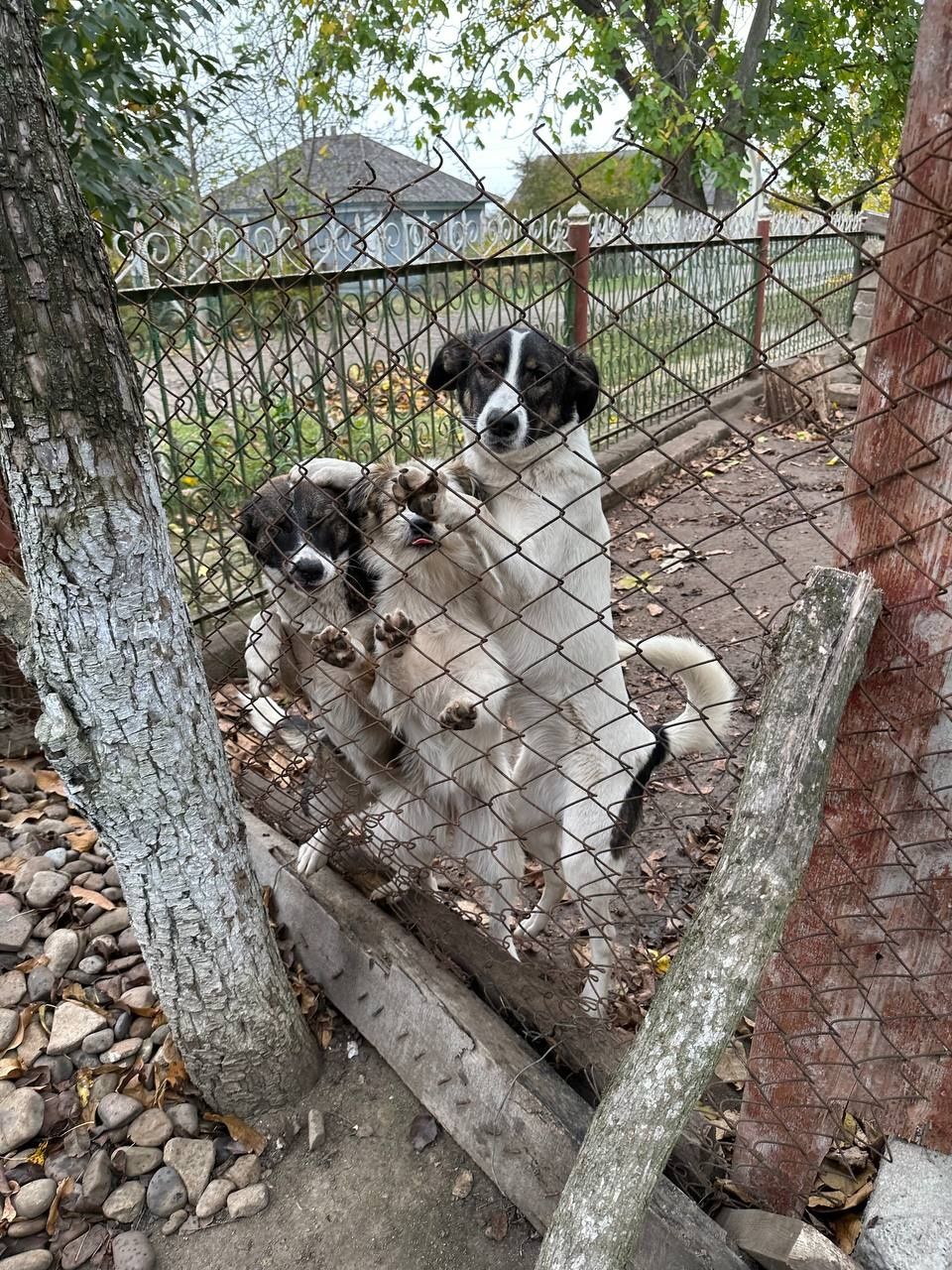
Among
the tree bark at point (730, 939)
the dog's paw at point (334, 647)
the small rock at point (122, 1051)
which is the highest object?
the tree bark at point (730, 939)

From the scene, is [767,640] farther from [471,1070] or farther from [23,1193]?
[23,1193]

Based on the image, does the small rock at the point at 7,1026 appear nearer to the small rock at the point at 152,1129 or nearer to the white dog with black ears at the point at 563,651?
the small rock at the point at 152,1129

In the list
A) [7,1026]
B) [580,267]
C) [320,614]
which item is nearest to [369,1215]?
[7,1026]

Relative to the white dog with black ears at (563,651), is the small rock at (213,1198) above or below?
below

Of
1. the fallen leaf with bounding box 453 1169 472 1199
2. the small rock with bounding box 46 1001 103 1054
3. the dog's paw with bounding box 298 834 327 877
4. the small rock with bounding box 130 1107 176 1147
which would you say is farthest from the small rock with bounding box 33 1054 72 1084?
the fallen leaf with bounding box 453 1169 472 1199

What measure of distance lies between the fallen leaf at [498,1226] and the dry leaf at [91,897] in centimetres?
151

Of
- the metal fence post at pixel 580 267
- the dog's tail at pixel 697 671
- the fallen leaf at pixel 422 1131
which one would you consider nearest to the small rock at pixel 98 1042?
the fallen leaf at pixel 422 1131

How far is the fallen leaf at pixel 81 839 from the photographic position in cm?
297

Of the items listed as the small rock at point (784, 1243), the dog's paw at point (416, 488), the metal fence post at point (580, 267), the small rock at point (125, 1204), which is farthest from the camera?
the metal fence post at point (580, 267)

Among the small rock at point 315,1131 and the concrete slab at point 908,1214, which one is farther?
the small rock at point 315,1131

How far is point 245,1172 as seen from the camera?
209 centimetres

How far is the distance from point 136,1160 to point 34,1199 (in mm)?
224

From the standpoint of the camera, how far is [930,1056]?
5.42ft

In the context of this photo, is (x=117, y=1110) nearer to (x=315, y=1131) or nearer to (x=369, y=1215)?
(x=315, y=1131)
